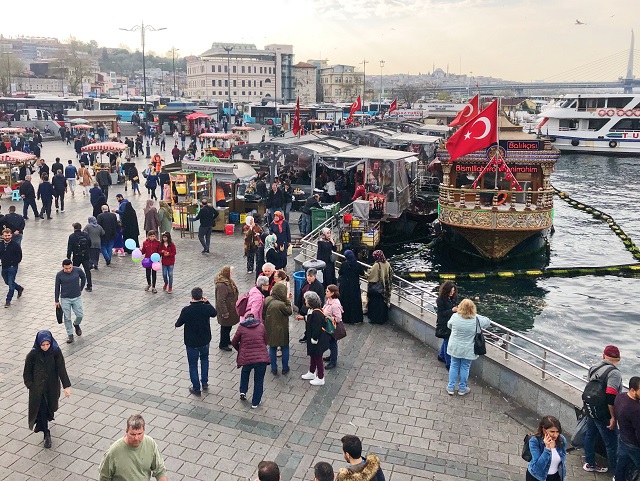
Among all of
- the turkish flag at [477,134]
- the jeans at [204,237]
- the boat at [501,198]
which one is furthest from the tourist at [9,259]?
the boat at [501,198]

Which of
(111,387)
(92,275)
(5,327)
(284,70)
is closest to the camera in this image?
(111,387)

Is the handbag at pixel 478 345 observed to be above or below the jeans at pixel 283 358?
above

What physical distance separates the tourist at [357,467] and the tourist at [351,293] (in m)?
6.11

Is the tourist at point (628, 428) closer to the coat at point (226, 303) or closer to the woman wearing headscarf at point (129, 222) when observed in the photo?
the coat at point (226, 303)

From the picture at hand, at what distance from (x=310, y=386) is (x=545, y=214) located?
41.9 feet

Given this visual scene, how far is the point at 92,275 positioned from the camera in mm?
14109

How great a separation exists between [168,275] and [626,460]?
9480mm

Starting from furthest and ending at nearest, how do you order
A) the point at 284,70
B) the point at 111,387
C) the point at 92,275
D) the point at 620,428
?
the point at 284,70 < the point at 92,275 < the point at 111,387 < the point at 620,428

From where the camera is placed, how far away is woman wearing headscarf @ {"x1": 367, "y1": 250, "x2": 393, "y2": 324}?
10.8 metres

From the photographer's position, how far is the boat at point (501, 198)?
18.6 meters

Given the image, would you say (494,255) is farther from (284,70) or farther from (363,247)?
(284,70)

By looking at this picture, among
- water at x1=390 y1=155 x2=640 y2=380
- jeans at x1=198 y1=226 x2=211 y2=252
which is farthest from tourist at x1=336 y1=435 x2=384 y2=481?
jeans at x1=198 y1=226 x2=211 y2=252

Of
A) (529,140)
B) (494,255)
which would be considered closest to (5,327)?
(494,255)

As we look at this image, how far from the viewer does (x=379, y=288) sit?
35.7ft
